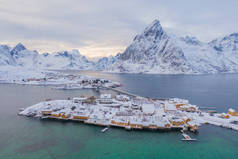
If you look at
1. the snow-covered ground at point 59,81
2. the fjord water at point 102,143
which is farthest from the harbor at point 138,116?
the snow-covered ground at point 59,81

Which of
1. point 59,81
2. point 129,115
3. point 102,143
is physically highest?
point 59,81

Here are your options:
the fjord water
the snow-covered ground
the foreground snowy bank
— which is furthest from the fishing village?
the snow-covered ground

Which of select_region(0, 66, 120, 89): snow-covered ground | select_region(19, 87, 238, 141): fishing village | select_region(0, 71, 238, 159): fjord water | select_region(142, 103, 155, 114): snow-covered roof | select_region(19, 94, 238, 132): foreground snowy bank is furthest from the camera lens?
select_region(0, 66, 120, 89): snow-covered ground

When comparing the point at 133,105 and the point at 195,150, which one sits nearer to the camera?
the point at 195,150

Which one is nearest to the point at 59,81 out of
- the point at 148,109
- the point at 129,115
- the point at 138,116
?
the point at 129,115

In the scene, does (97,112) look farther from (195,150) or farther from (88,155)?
(195,150)

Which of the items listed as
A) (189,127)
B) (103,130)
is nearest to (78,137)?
(103,130)

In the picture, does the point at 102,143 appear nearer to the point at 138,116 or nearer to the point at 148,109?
the point at 138,116

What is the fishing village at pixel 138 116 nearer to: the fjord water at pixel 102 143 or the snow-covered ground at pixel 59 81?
the fjord water at pixel 102 143

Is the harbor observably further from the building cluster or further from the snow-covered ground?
the snow-covered ground

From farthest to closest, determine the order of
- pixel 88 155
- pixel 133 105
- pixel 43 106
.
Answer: pixel 133 105, pixel 43 106, pixel 88 155

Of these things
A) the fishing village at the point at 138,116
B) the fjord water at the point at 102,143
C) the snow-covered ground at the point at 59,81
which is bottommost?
the fjord water at the point at 102,143
